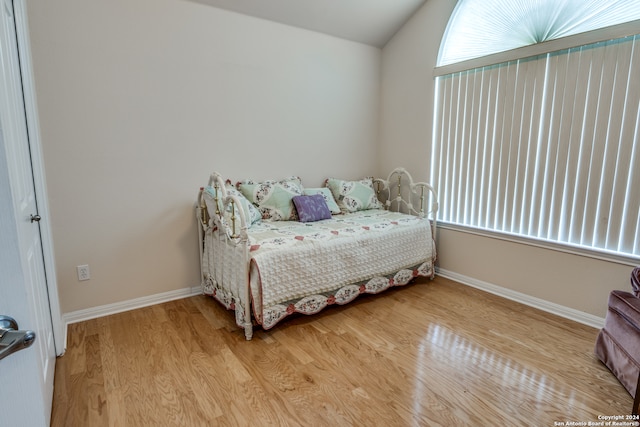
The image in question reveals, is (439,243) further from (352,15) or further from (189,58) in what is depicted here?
(189,58)

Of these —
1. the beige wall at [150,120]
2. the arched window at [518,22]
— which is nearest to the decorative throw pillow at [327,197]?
the beige wall at [150,120]

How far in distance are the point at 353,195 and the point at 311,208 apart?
0.62 metres

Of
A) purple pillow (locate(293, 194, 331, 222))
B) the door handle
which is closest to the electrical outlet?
purple pillow (locate(293, 194, 331, 222))

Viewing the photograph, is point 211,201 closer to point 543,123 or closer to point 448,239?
point 448,239

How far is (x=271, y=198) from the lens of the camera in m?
2.97

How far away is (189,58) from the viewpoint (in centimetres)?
266

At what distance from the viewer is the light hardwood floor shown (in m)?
1.58

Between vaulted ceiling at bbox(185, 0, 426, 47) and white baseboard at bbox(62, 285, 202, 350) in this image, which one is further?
vaulted ceiling at bbox(185, 0, 426, 47)

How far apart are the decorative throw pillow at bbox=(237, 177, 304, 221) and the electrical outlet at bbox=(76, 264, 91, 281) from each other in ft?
4.15

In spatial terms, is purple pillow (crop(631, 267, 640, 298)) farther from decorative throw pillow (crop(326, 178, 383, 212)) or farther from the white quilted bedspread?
decorative throw pillow (crop(326, 178, 383, 212))

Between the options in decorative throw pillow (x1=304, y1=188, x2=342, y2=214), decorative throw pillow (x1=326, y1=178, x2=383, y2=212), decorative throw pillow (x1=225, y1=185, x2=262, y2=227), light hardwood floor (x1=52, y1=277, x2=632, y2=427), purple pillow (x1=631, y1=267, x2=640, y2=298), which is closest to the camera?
Result: light hardwood floor (x1=52, y1=277, x2=632, y2=427)

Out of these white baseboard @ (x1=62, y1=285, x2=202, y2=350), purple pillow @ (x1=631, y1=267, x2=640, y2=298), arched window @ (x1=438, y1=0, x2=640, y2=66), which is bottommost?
white baseboard @ (x1=62, y1=285, x2=202, y2=350)

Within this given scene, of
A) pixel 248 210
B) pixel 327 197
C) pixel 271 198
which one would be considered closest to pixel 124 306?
pixel 248 210

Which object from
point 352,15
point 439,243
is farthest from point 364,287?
point 352,15
